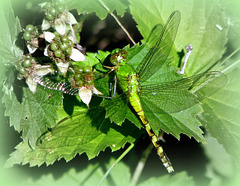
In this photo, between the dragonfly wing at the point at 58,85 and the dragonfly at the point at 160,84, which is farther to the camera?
the dragonfly at the point at 160,84

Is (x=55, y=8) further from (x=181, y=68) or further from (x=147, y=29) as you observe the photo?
(x=181, y=68)

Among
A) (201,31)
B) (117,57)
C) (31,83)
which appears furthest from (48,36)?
(201,31)

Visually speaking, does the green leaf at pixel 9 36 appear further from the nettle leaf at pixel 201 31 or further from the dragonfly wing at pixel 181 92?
the nettle leaf at pixel 201 31

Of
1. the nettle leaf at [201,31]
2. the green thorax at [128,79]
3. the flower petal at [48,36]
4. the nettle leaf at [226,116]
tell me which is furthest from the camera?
the nettle leaf at [201,31]

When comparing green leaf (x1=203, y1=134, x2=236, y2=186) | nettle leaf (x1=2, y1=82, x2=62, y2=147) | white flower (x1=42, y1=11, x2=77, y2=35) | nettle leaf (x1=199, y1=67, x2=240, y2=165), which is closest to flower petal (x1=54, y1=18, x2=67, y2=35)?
white flower (x1=42, y1=11, x2=77, y2=35)

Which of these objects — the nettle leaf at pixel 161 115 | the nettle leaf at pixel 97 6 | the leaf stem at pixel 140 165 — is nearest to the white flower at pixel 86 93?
the nettle leaf at pixel 161 115

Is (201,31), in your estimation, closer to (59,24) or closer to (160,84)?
(160,84)
